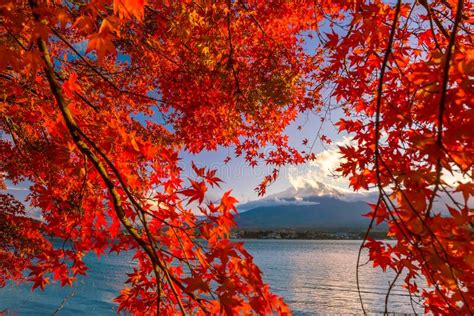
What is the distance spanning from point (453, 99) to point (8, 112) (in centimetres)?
686

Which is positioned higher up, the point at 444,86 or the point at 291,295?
the point at 444,86

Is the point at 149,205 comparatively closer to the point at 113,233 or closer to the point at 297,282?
the point at 113,233

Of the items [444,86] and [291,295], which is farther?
[291,295]

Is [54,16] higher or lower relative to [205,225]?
higher

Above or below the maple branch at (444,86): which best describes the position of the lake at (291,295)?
below

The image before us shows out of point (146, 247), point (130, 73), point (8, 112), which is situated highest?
point (130, 73)

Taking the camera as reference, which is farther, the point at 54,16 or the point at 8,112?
the point at 8,112

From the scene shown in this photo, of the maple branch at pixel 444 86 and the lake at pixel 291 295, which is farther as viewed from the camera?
the lake at pixel 291 295

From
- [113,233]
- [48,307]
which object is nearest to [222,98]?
Result: [113,233]

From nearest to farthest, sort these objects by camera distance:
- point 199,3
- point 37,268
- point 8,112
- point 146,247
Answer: point 146,247 → point 37,268 → point 199,3 → point 8,112

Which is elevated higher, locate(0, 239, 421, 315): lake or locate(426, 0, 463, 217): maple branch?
locate(426, 0, 463, 217): maple branch

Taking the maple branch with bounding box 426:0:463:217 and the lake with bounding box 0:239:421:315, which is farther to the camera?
the lake with bounding box 0:239:421:315

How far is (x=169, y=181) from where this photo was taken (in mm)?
4098

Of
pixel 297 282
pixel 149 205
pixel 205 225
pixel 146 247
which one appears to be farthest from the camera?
pixel 297 282
